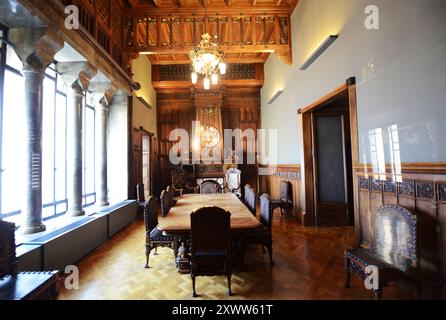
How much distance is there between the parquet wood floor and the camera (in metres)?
2.14

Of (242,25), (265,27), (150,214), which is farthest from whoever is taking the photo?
(265,27)

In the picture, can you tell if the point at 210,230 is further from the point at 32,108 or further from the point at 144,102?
the point at 144,102

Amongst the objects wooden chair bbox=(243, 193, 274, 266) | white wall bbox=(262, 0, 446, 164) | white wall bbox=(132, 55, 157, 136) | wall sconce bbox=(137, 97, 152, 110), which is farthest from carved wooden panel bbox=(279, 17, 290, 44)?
wooden chair bbox=(243, 193, 274, 266)

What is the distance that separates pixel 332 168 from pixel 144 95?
227 inches

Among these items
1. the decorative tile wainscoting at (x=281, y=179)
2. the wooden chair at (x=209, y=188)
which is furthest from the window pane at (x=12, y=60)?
the decorative tile wainscoting at (x=281, y=179)

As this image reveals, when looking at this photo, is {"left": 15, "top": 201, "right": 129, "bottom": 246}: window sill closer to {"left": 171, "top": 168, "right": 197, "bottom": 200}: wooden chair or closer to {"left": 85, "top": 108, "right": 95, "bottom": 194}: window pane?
{"left": 85, "top": 108, "right": 95, "bottom": 194}: window pane

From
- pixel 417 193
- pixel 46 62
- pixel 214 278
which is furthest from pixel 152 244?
pixel 417 193

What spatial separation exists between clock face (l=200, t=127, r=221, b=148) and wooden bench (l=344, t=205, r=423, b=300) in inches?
243

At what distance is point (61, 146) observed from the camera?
12.1 feet

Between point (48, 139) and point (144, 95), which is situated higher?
point (144, 95)

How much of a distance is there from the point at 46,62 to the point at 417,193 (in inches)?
177

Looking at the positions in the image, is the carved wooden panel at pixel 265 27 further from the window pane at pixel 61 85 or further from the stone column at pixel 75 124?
the window pane at pixel 61 85

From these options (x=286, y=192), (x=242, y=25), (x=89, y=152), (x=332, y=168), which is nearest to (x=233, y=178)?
(x=286, y=192)

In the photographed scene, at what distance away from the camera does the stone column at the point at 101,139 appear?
14.6 ft
